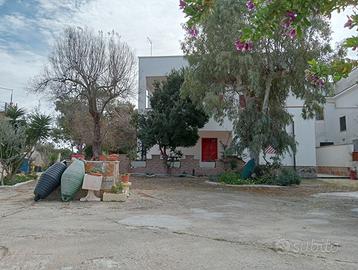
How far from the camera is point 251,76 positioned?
1627 cm

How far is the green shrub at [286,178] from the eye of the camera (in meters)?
17.6

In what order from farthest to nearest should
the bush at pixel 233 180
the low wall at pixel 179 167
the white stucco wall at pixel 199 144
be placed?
the white stucco wall at pixel 199 144 → the low wall at pixel 179 167 → the bush at pixel 233 180

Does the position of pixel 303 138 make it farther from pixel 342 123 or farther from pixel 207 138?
pixel 342 123

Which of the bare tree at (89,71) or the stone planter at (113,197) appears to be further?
the bare tree at (89,71)

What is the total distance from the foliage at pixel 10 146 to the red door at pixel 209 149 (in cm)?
1397

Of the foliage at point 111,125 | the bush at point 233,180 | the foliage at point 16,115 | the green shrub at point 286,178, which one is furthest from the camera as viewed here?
→ the foliage at point 111,125

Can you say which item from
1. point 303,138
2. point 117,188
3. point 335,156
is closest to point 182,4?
point 117,188

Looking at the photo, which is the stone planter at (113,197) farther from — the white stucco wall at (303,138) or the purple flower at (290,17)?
the white stucco wall at (303,138)

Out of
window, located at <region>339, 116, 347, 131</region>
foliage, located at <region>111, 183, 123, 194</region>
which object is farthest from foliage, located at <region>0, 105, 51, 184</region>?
window, located at <region>339, 116, 347, 131</region>

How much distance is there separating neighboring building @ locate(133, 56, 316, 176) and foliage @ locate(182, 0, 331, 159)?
6.19 m

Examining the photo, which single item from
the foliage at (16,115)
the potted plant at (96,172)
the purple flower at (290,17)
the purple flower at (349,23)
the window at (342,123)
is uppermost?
the window at (342,123)

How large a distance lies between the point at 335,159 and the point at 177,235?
76.8ft

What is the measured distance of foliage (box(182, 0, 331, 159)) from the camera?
651 inches

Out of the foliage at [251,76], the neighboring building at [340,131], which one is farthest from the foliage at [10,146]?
the neighboring building at [340,131]
